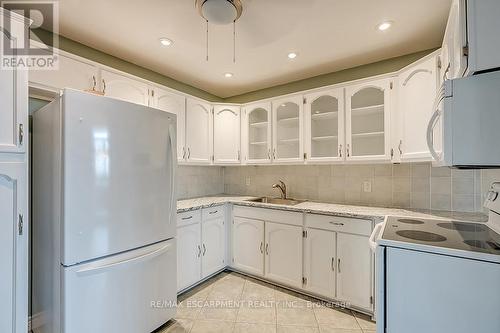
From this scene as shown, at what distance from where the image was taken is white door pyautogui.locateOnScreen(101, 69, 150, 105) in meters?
2.04

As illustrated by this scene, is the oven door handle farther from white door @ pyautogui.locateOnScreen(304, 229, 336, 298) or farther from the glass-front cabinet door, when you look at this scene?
the glass-front cabinet door

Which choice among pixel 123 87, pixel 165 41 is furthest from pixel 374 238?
pixel 123 87

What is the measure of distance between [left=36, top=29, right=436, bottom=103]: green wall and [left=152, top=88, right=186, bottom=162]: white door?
345 millimetres

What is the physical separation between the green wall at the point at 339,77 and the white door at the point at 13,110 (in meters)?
2.50

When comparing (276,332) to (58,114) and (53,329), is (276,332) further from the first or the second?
(58,114)

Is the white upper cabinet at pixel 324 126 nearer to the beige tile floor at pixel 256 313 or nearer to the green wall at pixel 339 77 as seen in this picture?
the green wall at pixel 339 77

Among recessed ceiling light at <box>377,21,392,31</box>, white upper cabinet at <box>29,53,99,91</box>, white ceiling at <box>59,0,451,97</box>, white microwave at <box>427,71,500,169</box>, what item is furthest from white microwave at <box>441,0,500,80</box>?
white upper cabinet at <box>29,53,99,91</box>

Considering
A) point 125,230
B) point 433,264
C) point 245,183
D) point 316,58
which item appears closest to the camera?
point 433,264

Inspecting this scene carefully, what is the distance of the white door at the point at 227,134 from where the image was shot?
3.12m

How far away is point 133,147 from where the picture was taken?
164cm

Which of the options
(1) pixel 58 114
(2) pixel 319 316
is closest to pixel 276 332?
(2) pixel 319 316

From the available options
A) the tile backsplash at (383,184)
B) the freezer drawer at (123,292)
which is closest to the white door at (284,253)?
the tile backsplash at (383,184)

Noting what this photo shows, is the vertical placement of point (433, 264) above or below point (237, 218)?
above

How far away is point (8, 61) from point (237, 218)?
90.7 inches
